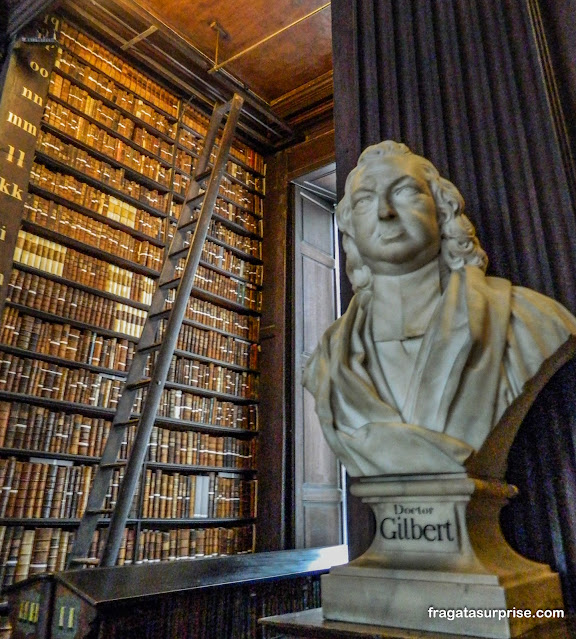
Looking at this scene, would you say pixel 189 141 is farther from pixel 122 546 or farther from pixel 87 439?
pixel 122 546

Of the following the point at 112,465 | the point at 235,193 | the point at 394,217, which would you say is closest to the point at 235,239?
the point at 235,193

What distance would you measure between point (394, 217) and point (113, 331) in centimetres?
248

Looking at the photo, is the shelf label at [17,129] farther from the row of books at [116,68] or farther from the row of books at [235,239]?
the row of books at [235,239]

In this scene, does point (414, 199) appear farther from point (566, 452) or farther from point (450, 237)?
point (566, 452)

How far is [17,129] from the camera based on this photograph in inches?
115

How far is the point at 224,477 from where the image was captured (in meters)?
3.81

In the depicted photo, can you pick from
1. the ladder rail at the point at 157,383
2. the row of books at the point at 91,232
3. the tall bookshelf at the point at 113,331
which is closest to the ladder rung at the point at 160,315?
the ladder rail at the point at 157,383

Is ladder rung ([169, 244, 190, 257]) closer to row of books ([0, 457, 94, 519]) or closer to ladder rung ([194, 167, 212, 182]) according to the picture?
ladder rung ([194, 167, 212, 182])

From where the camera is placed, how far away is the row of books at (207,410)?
3.53 meters

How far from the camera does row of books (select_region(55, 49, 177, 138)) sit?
3.43 metres

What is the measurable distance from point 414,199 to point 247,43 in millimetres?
3662

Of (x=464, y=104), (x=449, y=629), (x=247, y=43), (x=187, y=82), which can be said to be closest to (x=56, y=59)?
(x=187, y=82)

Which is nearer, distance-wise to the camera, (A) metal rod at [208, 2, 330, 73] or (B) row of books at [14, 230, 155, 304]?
(B) row of books at [14, 230, 155, 304]

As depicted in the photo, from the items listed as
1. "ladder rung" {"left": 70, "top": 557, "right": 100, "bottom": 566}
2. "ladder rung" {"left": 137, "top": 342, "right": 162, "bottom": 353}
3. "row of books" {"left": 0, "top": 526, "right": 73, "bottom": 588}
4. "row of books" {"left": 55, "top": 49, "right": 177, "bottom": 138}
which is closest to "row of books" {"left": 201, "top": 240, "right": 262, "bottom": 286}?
"row of books" {"left": 55, "top": 49, "right": 177, "bottom": 138}
